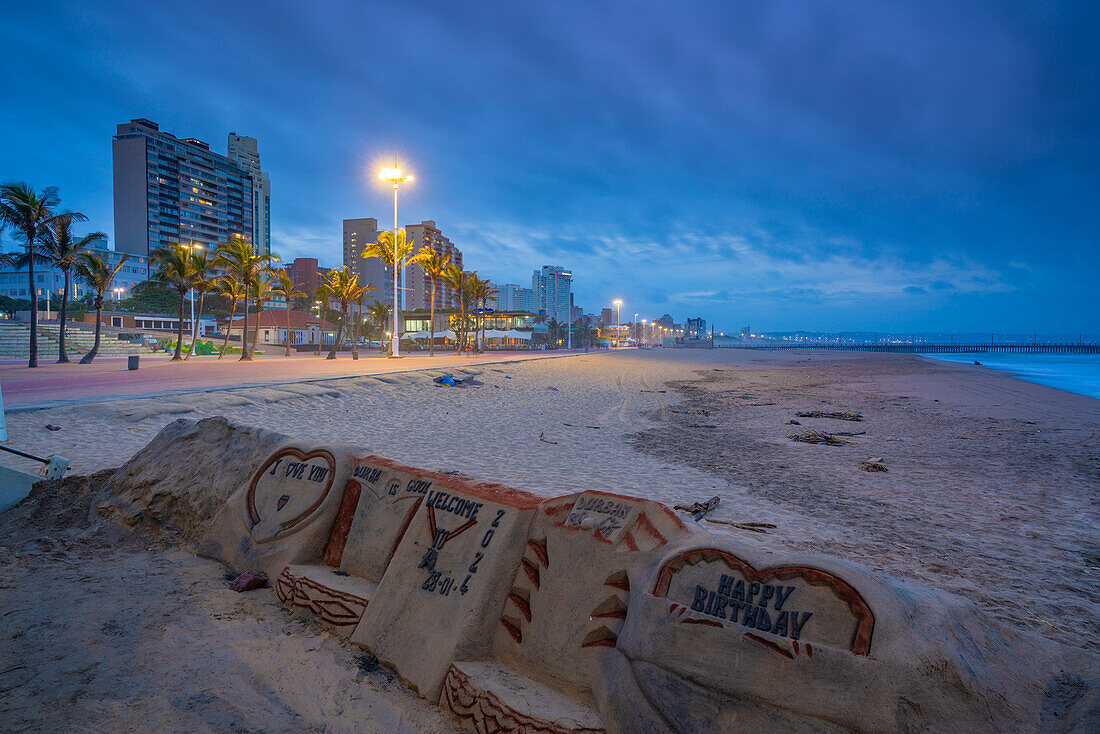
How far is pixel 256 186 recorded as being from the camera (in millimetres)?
130500

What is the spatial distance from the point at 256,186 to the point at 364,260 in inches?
1316

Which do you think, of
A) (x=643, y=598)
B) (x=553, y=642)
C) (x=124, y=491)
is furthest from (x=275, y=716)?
(x=124, y=491)

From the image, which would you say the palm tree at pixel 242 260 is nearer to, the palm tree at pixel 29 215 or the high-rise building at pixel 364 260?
the palm tree at pixel 29 215

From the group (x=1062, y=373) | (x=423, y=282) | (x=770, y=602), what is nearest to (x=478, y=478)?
(x=770, y=602)

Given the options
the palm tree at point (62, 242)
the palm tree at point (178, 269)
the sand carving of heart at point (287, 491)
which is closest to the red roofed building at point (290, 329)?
the palm tree at point (178, 269)

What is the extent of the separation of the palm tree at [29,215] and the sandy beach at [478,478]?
13114mm

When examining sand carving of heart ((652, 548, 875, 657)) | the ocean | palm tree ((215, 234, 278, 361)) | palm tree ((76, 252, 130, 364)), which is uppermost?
palm tree ((215, 234, 278, 361))

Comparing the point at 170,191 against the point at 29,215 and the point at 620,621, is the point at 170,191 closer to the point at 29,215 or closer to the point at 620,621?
the point at 29,215

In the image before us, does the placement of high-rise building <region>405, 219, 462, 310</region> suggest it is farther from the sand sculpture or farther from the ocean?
the sand sculpture

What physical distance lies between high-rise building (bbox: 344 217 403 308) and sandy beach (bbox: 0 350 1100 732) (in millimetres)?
143655

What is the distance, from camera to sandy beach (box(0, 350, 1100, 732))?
2.65 meters

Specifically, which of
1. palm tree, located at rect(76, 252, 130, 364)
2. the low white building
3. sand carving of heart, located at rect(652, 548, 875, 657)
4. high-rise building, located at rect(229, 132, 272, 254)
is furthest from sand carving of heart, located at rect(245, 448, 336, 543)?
high-rise building, located at rect(229, 132, 272, 254)

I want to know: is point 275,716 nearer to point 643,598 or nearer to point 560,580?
point 560,580

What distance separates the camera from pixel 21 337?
3309 centimetres
